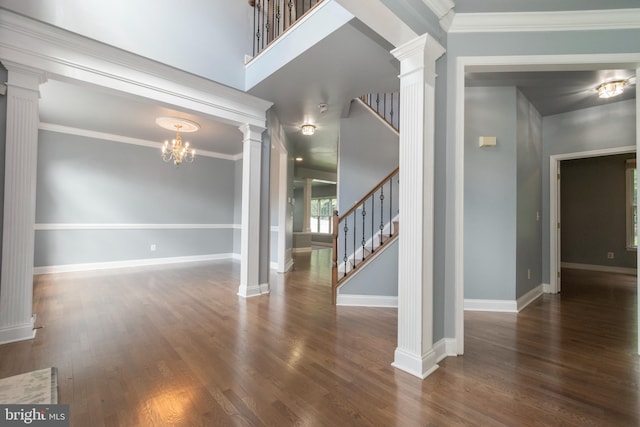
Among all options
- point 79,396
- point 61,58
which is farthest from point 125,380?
point 61,58

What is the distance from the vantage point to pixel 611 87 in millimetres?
3377

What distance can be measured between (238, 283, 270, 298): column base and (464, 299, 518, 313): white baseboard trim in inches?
109

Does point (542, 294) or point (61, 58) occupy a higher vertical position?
point (61, 58)

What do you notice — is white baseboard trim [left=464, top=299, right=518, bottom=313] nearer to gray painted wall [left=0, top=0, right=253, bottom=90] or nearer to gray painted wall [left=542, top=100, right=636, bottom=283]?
gray painted wall [left=542, top=100, right=636, bottom=283]

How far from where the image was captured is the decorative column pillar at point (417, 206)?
2082 mm

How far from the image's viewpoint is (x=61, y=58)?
8.69ft

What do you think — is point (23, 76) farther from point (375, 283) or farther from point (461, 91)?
point (375, 283)

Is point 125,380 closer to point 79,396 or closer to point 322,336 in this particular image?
point 79,396

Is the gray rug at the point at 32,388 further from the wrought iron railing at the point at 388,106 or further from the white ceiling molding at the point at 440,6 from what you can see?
the wrought iron railing at the point at 388,106

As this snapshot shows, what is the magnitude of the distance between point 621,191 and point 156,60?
352 inches

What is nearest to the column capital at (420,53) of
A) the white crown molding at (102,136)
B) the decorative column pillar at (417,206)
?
the decorative column pillar at (417,206)

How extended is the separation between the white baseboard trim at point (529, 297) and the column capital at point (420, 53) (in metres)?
→ 3.13

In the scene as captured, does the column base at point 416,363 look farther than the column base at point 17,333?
No

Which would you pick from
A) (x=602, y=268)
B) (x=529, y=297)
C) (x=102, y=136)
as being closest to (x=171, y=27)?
(x=102, y=136)
